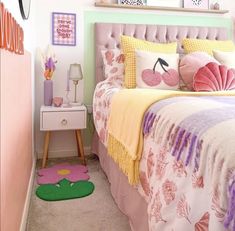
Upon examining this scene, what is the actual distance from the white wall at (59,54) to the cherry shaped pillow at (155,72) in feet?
2.56

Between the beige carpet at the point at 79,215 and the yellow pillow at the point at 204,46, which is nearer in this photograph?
the beige carpet at the point at 79,215

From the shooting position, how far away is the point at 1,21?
88 cm

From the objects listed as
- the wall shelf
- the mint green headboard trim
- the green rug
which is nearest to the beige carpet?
the green rug

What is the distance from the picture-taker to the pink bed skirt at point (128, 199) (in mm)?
1486

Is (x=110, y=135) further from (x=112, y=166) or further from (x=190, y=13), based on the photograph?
(x=190, y=13)

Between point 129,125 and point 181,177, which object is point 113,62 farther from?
point 181,177

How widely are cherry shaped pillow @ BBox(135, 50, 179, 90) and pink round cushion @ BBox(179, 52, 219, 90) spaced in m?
0.06

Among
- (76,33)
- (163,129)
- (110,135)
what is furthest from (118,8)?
(163,129)

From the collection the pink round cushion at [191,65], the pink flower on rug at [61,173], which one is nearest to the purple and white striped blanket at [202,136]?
the pink round cushion at [191,65]

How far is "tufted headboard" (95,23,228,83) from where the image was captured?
2832mm

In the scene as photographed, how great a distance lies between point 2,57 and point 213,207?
2.44 ft

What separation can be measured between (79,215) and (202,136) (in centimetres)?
112

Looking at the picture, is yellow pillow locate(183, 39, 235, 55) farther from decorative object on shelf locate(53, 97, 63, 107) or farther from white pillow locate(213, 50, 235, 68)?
decorative object on shelf locate(53, 97, 63, 107)

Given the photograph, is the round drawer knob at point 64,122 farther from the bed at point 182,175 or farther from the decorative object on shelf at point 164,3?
the decorative object on shelf at point 164,3
